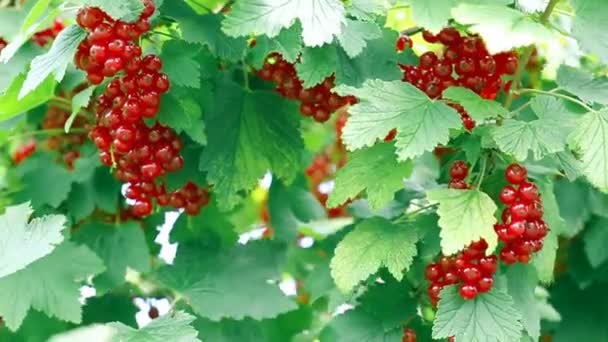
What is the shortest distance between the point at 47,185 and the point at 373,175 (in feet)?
2.52

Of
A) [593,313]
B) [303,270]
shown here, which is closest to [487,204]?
[593,313]

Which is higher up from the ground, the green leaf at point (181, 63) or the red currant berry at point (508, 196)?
the green leaf at point (181, 63)

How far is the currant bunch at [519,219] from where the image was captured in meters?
1.50

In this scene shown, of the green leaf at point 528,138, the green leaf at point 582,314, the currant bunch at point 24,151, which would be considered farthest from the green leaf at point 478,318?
the currant bunch at point 24,151

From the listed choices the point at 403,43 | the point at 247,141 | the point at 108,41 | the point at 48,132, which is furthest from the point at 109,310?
the point at 403,43

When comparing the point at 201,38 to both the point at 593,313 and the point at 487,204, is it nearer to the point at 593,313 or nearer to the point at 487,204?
the point at 487,204

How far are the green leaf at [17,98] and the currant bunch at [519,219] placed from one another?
82 centimetres

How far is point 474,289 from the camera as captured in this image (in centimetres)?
151

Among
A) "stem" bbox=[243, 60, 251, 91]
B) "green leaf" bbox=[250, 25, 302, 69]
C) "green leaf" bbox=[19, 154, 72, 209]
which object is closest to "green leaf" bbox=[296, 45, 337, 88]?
"green leaf" bbox=[250, 25, 302, 69]

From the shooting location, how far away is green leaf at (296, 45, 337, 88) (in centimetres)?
164

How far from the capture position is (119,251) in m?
1.94

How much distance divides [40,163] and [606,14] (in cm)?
122

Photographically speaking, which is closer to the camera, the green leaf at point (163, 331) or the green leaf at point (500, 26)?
the green leaf at point (500, 26)

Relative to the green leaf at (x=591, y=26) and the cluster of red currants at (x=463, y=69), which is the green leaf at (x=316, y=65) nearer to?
the cluster of red currants at (x=463, y=69)
